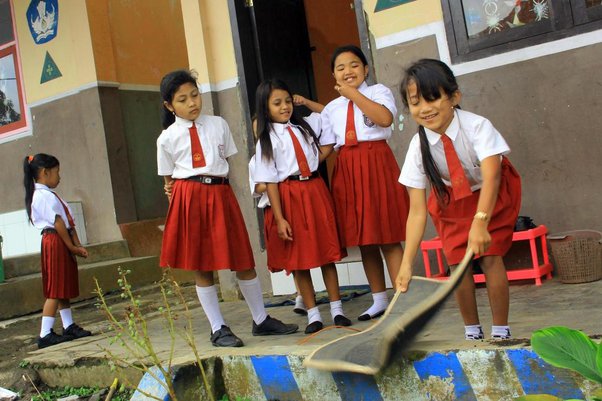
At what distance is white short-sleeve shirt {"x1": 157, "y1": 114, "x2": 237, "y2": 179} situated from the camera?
4.04m

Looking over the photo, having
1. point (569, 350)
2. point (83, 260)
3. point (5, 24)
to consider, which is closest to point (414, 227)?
point (569, 350)

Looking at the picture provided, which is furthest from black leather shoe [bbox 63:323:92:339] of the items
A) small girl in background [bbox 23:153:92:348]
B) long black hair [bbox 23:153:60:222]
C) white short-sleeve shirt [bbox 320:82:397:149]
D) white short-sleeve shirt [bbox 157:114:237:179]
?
white short-sleeve shirt [bbox 320:82:397:149]

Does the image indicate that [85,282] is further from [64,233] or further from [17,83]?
[17,83]

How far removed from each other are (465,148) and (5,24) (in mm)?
7913

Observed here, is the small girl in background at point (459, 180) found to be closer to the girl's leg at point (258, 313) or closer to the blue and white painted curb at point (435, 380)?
the blue and white painted curb at point (435, 380)

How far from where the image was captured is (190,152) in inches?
159

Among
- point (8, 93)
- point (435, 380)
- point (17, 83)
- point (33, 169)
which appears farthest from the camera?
point (8, 93)

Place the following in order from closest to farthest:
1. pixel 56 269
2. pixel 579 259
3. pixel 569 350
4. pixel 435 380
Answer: pixel 569 350, pixel 435 380, pixel 579 259, pixel 56 269

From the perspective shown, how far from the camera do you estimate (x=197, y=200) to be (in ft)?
13.3

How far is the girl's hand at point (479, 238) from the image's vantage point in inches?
104

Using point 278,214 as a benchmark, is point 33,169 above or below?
above

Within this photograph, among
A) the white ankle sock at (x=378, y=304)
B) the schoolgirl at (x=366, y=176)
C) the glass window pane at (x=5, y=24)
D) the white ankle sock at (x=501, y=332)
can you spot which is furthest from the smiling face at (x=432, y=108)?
the glass window pane at (x=5, y=24)

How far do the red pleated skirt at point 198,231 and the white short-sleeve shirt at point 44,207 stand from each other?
64.0 inches

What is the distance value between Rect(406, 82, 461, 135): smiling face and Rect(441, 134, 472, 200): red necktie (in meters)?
0.08
